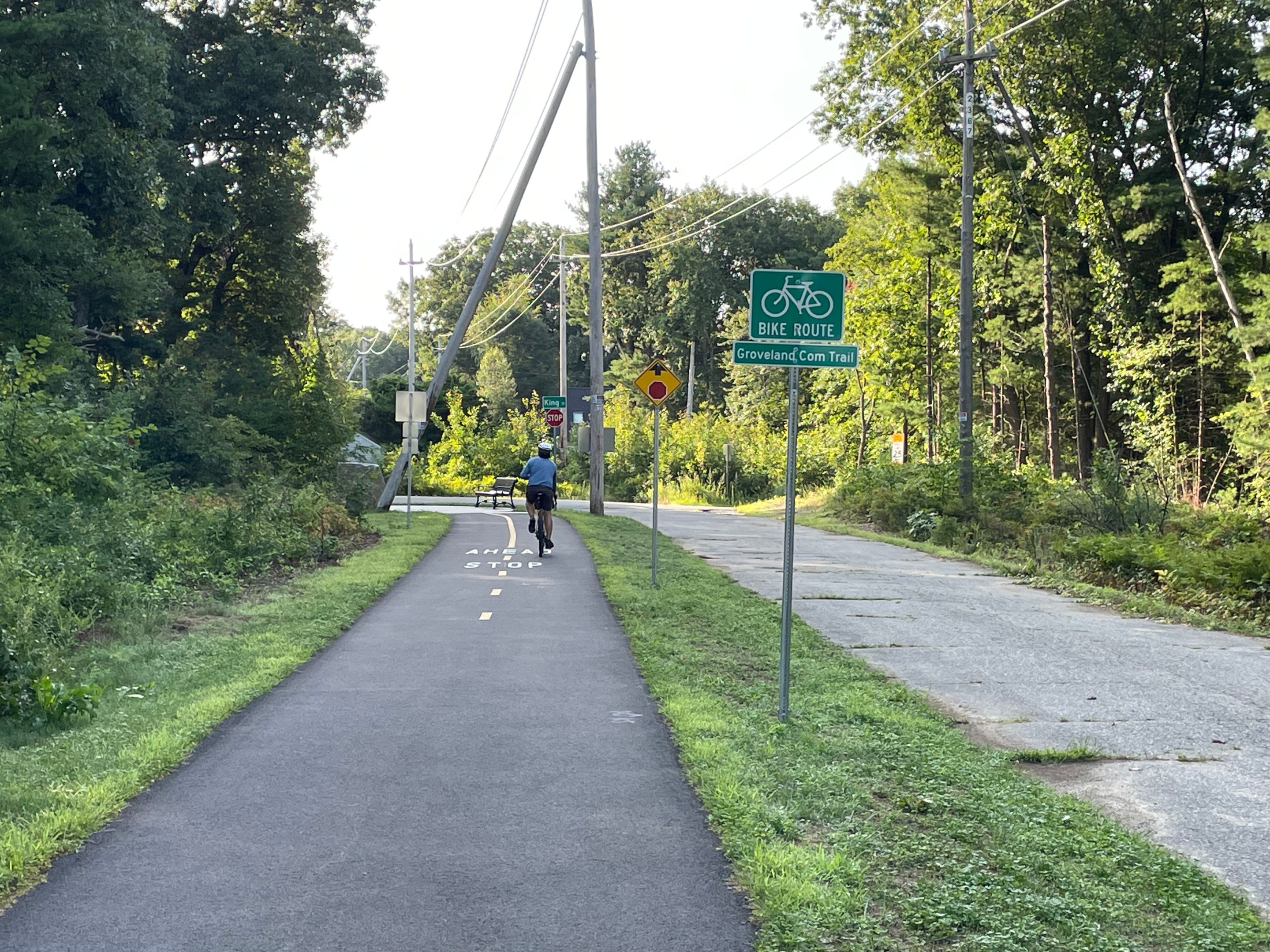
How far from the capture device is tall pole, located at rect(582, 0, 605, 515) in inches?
1272

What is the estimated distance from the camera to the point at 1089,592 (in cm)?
A: 1644

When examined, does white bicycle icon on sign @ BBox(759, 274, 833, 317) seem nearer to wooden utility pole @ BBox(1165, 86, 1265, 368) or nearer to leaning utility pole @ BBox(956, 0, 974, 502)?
leaning utility pole @ BBox(956, 0, 974, 502)

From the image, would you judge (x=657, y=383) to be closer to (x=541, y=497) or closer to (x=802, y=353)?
(x=541, y=497)

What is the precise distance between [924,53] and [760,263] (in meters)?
39.0

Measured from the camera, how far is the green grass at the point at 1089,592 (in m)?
13.7

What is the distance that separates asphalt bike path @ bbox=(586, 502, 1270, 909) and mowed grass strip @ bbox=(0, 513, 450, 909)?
13.5ft

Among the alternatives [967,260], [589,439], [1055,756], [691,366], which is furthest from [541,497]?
[691,366]

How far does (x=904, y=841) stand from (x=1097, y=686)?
15.9ft

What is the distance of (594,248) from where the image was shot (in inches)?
1335

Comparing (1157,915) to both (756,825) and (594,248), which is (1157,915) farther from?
(594,248)

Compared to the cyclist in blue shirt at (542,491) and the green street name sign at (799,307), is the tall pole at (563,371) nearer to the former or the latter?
the cyclist in blue shirt at (542,491)

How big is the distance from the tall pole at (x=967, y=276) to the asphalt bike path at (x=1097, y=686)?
840 centimetres

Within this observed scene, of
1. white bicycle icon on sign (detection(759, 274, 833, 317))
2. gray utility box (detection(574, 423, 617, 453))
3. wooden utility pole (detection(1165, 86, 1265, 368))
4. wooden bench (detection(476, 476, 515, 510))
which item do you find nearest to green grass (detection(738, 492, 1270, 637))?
gray utility box (detection(574, 423, 617, 453))

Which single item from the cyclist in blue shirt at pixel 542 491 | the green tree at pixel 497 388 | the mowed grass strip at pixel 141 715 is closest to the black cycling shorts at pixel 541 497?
the cyclist in blue shirt at pixel 542 491
